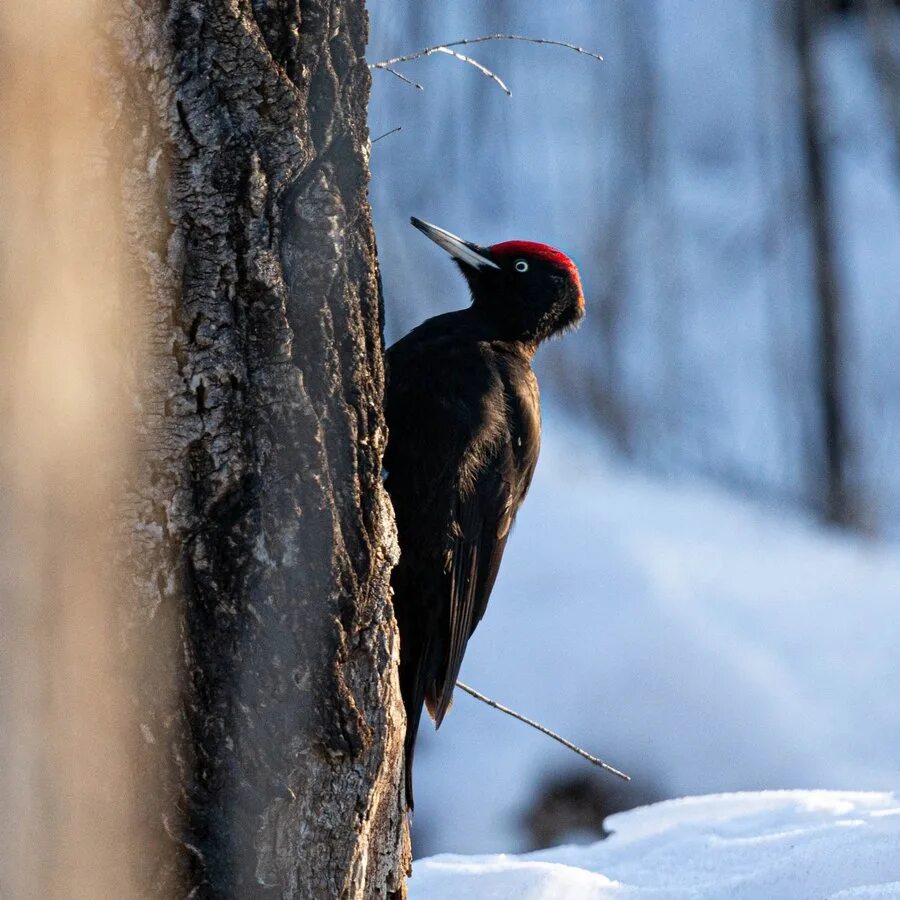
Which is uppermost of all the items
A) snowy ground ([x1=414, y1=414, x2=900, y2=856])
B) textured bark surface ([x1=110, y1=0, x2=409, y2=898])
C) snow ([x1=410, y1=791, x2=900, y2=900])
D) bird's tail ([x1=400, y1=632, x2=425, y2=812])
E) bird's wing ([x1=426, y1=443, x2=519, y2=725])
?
textured bark surface ([x1=110, y1=0, x2=409, y2=898])

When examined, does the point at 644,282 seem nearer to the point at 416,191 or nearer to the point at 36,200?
the point at 416,191

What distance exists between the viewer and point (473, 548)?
291 cm

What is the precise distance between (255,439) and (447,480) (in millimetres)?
1259

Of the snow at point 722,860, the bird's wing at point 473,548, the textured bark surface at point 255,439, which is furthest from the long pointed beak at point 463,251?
the textured bark surface at point 255,439

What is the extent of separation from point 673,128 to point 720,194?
560 mm

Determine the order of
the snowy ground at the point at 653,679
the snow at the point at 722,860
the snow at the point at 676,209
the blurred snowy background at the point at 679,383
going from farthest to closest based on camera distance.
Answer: the snow at the point at 676,209, the blurred snowy background at the point at 679,383, the snowy ground at the point at 653,679, the snow at the point at 722,860

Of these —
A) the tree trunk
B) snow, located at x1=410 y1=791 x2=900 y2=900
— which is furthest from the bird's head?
the tree trunk

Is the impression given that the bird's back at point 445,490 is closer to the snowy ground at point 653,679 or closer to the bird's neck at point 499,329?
the bird's neck at point 499,329

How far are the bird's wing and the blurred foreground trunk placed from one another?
1002mm

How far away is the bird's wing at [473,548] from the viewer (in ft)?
9.27

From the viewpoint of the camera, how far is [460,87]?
7133mm

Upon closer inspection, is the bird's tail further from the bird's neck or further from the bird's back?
the bird's neck

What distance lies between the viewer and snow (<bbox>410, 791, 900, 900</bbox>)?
2340mm

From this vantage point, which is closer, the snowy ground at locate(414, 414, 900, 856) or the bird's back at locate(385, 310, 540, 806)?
the bird's back at locate(385, 310, 540, 806)
